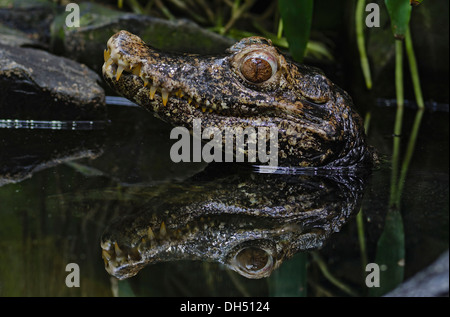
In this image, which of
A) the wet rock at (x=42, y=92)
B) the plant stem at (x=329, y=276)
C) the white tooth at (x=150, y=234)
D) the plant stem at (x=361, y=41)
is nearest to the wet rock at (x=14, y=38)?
the wet rock at (x=42, y=92)

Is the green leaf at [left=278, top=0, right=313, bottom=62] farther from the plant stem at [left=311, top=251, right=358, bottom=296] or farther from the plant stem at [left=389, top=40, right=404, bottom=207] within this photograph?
the plant stem at [left=311, top=251, right=358, bottom=296]

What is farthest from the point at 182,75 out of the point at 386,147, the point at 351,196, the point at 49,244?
the point at 386,147

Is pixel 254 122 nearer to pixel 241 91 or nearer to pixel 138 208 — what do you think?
pixel 241 91

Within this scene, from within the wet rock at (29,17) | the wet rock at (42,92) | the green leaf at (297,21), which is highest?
the wet rock at (29,17)

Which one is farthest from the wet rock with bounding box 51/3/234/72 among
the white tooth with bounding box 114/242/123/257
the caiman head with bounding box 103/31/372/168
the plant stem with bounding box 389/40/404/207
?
the white tooth with bounding box 114/242/123/257

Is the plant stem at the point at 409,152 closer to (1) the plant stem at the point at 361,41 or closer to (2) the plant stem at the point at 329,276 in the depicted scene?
(1) the plant stem at the point at 361,41

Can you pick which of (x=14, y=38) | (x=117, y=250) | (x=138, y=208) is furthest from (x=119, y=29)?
(x=117, y=250)
